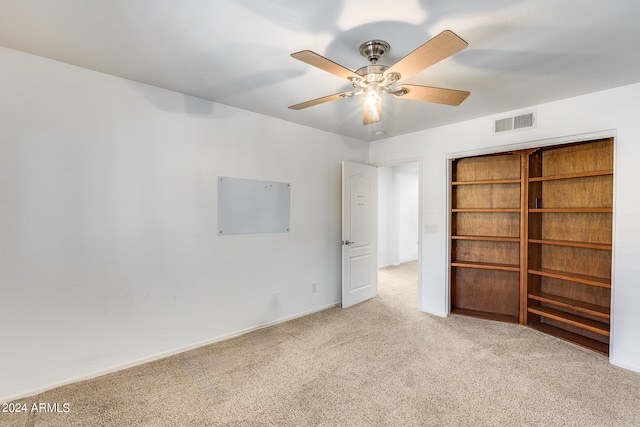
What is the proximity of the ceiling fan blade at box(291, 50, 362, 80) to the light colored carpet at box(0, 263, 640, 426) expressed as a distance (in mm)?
2164

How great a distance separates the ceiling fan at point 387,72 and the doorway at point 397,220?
4.57 meters

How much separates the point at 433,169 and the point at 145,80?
3.32 m

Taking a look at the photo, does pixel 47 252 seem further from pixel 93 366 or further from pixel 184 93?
pixel 184 93

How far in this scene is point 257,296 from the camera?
3375mm

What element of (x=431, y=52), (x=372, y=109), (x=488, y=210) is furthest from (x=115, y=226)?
(x=488, y=210)

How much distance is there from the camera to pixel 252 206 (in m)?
3.34

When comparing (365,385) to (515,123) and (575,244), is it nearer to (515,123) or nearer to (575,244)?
(575,244)

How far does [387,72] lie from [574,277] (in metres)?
2.91

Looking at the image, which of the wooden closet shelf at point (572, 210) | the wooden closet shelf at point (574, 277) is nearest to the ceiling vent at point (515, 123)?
the wooden closet shelf at point (572, 210)

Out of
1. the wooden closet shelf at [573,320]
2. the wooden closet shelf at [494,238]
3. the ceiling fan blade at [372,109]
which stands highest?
the ceiling fan blade at [372,109]

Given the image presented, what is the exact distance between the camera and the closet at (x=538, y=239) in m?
3.01

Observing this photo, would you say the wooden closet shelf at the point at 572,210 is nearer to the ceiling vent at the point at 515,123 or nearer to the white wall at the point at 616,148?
the white wall at the point at 616,148

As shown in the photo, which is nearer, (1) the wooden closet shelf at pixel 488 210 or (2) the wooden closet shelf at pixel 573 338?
(2) the wooden closet shelf at pixel 573 338

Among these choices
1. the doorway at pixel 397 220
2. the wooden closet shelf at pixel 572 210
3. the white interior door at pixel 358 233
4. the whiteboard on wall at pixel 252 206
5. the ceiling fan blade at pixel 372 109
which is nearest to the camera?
the ceiling fan blade at pixel 372 109
